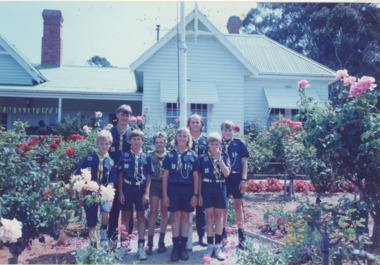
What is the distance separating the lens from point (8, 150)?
3520mm

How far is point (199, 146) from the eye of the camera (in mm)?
4539

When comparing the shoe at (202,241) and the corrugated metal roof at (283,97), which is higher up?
the corrugated metal roof at (283,97)

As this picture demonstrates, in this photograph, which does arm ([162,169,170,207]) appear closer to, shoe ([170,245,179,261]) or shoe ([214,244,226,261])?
shoe ([170,245,179,261])

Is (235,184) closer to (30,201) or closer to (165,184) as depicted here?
(165,184)

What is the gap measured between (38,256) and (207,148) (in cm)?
251

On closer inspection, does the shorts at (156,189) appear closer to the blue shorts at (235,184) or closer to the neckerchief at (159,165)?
the neckerchief at (159,165)

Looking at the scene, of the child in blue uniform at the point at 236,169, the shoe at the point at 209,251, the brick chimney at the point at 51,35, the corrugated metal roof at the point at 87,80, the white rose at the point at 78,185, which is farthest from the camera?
the brick chimney at the point at 51,35

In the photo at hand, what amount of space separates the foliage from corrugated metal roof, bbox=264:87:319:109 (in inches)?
436

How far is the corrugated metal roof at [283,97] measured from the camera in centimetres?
1344

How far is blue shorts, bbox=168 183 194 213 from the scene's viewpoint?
4.14 m

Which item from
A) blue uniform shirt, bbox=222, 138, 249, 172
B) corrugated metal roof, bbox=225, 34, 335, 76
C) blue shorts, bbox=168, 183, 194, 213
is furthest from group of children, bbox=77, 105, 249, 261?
corrugated metal roof, bbox=225, 34, 335, 76

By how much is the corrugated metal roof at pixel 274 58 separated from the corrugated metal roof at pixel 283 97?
75 cm

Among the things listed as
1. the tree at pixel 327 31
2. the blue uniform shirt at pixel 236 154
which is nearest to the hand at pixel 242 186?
the blue uniform shirt at pixel 236 154

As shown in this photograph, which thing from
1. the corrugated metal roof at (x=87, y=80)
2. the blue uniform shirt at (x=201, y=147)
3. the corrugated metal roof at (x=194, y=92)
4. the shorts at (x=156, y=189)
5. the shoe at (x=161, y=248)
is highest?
the corrugated metal roof at (x=87, y=80)
